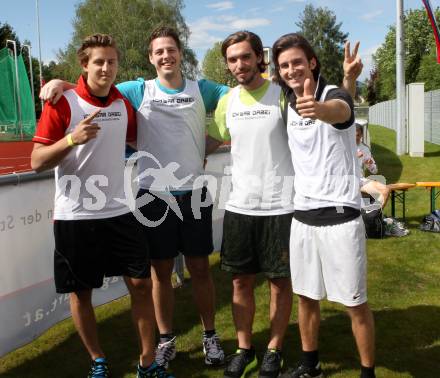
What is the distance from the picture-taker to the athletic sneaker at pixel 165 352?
3.54 metres

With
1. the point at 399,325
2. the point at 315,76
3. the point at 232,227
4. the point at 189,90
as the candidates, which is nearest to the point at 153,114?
the point at 189,90

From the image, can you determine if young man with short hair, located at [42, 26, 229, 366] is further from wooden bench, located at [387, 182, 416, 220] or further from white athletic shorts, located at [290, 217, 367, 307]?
wooden bench, located at [387, 182, 416, 220]

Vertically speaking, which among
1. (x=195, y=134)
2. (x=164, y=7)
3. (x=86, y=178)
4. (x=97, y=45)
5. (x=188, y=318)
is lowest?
(x=188, y=318)

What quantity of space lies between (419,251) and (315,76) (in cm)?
408

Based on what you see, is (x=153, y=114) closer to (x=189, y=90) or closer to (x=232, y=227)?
(x=189, y=90)

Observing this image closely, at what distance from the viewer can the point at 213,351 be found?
3.60 m

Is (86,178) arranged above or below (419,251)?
above

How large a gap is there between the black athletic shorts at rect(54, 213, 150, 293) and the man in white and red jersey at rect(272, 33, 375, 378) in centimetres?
97

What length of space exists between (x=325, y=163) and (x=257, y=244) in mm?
789

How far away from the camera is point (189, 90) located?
135 inches

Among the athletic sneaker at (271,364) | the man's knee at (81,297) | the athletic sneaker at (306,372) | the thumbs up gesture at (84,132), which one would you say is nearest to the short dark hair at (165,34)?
the thumbs up gesture at (84,132)

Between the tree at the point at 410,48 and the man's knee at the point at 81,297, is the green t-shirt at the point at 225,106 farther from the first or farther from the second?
the tree at the point at 410,48

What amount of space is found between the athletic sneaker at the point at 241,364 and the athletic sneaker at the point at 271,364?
12 centimetres

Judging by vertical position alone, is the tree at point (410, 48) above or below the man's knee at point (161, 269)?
above
